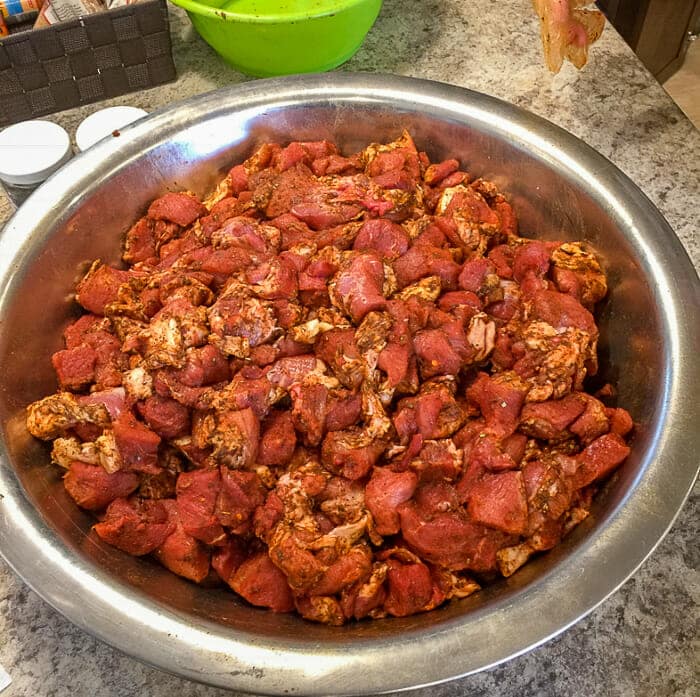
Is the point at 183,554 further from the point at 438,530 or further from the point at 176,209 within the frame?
the point at 176,209

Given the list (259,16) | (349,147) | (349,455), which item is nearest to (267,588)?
(349,455)

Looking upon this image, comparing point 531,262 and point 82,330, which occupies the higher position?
point 531,262

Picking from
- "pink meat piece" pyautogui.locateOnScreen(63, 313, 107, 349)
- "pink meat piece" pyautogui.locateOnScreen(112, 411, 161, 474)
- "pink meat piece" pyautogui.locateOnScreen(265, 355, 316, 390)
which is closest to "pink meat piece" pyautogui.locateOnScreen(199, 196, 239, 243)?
"pink meat piece" pyautogui.locateOnScreen(63, 313, 107, 349)

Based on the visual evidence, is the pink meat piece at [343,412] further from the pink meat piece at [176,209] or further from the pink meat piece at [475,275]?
the pink meat piece at [176,209]

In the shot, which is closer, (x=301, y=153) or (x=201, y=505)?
(x=201, y=505)

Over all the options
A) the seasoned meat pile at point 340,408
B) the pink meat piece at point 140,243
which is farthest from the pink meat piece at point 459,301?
the pink meat piece at point 140,243

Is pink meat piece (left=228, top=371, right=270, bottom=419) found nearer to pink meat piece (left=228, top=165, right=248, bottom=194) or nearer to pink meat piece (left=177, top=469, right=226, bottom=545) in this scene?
pink meat piece (left=177, top=469, right=226, bottom=545)
